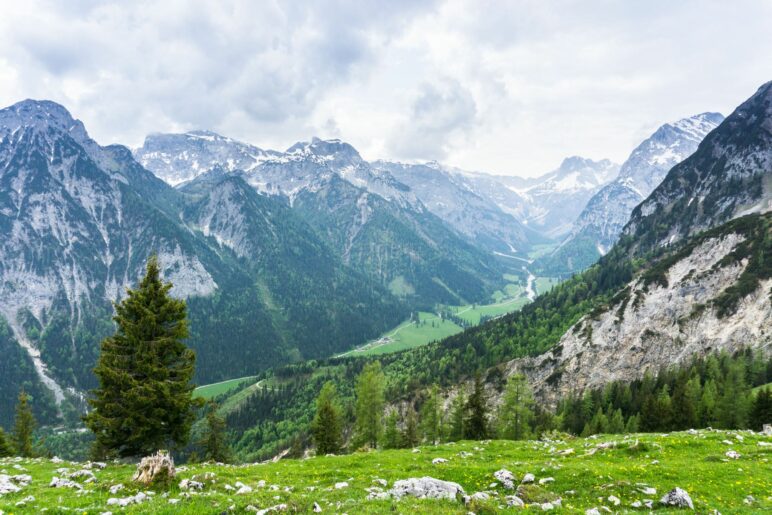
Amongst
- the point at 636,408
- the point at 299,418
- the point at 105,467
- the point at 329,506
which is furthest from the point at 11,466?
the point at 299,418

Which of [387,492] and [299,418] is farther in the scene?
[299,418]

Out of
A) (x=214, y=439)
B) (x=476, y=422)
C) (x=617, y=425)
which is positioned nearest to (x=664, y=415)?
(x=617, y=425)

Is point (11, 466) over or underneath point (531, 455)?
over

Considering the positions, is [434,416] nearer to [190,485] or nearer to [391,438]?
[391,438]

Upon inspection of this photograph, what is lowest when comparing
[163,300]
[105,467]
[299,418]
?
[299,418]

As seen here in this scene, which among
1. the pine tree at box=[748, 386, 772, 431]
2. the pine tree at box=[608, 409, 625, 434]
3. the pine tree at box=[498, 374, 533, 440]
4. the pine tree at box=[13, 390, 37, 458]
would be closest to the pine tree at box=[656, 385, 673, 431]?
the pine tree at box=[608, 409, 625, 434]

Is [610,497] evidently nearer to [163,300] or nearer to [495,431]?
[163,300]

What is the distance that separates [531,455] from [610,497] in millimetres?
14755

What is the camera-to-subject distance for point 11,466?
81.1ft

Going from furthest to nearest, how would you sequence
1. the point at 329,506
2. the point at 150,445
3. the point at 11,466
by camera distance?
the point at 150,445 < the point at 11,466 < the point at 329,506

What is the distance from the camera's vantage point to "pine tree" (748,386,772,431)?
48.3 meters

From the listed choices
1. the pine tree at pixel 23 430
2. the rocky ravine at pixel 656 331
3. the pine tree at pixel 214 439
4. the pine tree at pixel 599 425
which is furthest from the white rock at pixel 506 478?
the rocky ravine at pixel 656 331

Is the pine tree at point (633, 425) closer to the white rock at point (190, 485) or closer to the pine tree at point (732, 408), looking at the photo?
the pine tree at point (732, 408)

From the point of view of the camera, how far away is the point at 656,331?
103375 mm
